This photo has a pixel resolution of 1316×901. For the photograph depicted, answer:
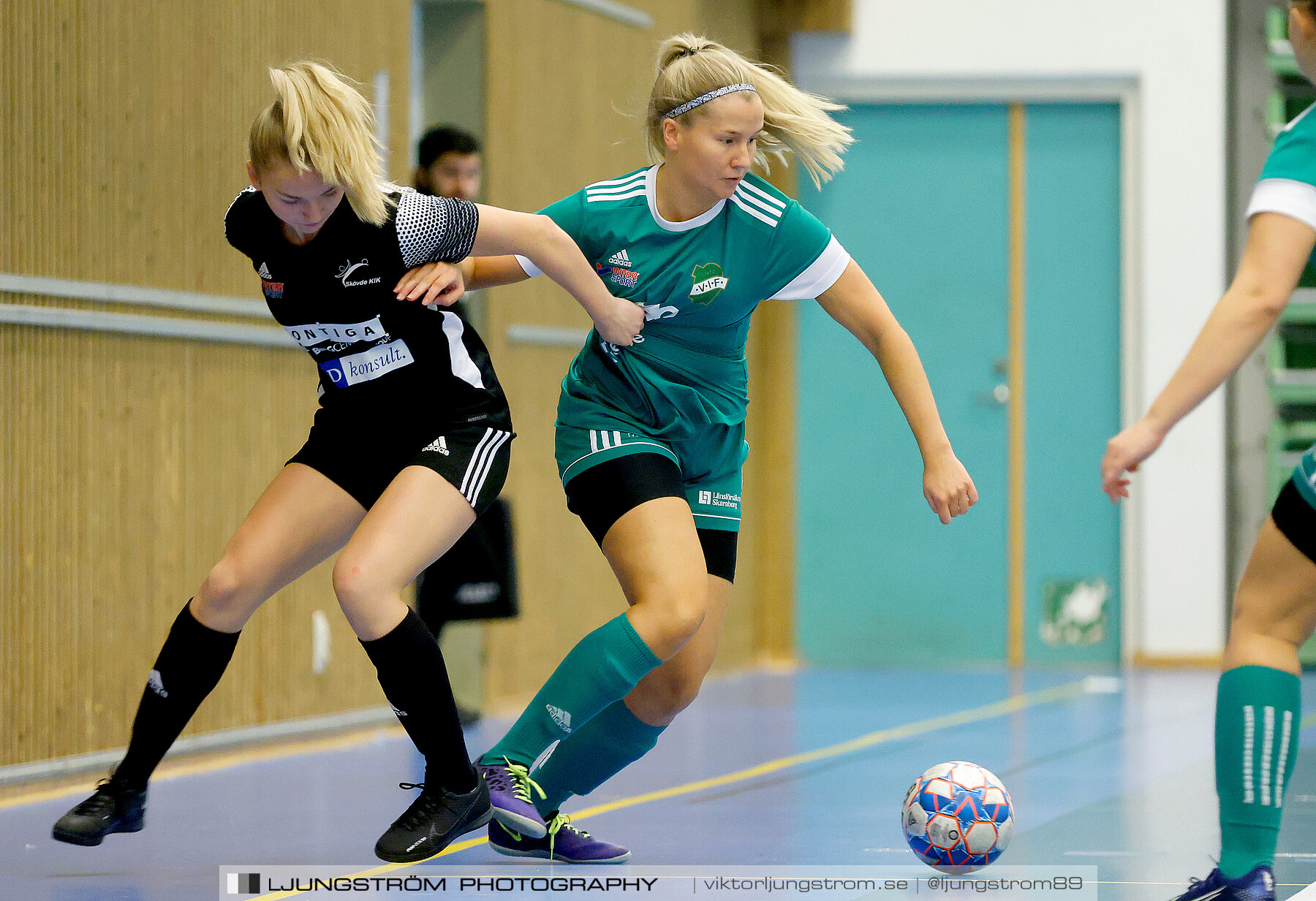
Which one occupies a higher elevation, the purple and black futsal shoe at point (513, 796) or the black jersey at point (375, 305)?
the black jersey at point (375, 305)

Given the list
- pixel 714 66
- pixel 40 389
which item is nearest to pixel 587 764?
pixel 714 66

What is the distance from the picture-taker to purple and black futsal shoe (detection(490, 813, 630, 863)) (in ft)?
11.7

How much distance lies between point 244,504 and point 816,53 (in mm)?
5147

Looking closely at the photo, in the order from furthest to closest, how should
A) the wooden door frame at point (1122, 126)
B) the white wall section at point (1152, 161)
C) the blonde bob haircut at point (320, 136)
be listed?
the wooden door frame at point (1122, 126)
the white wall section at point (1152, 161)
the blonde bob haircut at point (320, 136)

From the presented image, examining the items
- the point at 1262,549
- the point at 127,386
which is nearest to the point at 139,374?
the point at 127,386

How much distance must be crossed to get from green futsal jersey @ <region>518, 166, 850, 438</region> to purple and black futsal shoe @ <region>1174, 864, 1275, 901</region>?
4.58 ft

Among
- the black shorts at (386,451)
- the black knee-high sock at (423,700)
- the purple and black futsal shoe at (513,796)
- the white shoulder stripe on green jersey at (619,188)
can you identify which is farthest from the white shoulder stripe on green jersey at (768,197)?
the purple and black futsal shoe at (513,796)

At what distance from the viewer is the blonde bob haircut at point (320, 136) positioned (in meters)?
3.06

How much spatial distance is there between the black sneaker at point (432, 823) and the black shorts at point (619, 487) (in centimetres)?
60

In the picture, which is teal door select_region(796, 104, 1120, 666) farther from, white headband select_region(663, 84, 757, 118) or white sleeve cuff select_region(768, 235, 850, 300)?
white headband select_region(663, 84, 757, 118)

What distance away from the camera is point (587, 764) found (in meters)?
3.54

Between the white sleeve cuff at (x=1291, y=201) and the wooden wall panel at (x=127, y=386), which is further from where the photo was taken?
the wooden wall panel at (x=127, y=386)

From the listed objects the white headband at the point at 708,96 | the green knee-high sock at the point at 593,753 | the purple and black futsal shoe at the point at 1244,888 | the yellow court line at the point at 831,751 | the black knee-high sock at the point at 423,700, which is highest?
the white headband at the point at 708,96

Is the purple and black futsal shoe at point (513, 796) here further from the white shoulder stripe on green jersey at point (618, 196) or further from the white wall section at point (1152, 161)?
the white wall section at point (1152, 161)
